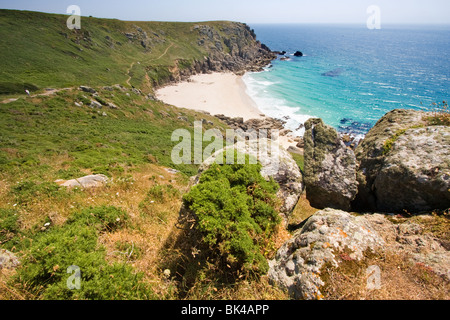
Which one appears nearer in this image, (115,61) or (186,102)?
(186,102)

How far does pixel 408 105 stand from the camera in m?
58.9

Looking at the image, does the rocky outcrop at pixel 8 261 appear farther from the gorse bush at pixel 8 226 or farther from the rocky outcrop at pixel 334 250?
the rocky outcrop at pixel 334 250

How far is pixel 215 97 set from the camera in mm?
68250

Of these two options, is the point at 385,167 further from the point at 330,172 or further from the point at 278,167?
the point at 278,167

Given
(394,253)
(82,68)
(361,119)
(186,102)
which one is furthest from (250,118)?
(394,253)

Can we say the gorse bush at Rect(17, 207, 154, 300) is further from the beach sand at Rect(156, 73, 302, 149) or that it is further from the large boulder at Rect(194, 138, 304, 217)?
the beach sand at Rect(156, 73, 302, 149)

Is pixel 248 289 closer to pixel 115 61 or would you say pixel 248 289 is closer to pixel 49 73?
pixel 49 73

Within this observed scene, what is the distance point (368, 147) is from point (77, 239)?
35.3 ft

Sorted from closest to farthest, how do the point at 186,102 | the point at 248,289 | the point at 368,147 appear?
1. the point at 248,289
2. the point at 368,147
3. the point at 186,102

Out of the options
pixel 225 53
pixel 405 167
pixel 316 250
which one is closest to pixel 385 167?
pixel 405 167

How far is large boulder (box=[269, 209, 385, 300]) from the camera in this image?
469 cm

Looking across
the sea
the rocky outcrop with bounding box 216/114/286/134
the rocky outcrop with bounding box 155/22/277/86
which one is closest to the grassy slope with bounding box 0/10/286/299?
the rocky outcrop with bounding box 216/114/286/134

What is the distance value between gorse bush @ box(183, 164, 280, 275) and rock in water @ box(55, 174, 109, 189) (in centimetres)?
792
